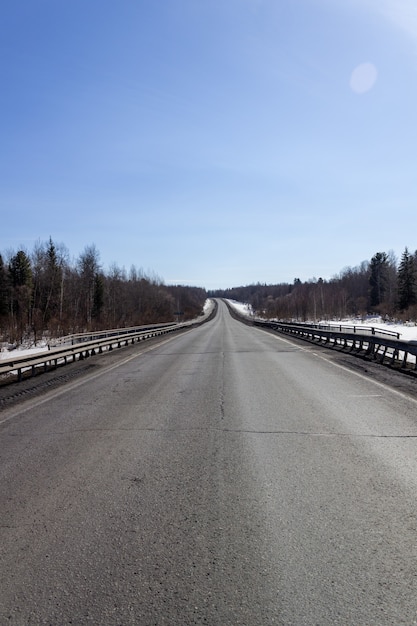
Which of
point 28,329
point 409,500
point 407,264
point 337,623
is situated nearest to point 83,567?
point 337,623

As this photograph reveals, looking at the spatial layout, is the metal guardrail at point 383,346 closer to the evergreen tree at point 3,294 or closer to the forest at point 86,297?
the forest at point 86,297

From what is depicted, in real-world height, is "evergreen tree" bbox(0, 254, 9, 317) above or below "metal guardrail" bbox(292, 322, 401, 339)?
above

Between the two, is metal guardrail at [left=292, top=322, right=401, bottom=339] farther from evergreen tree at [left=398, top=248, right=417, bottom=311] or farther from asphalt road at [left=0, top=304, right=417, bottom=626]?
evergreen tree at [left=398, top=248, right=417, bottom=311]

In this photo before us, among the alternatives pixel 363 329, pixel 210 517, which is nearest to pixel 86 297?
pixel 363 329

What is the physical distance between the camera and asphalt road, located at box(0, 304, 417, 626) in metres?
2.88

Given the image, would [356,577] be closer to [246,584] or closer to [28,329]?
[246,584]

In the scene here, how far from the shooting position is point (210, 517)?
13.5ft

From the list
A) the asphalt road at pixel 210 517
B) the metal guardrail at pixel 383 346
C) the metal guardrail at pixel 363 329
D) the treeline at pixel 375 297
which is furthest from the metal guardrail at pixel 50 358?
the treeline at pixel 375 297

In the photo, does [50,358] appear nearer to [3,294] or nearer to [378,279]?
[3,294]

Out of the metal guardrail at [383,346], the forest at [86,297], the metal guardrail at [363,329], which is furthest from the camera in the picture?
the forest at [86,297]

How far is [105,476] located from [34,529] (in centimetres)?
136

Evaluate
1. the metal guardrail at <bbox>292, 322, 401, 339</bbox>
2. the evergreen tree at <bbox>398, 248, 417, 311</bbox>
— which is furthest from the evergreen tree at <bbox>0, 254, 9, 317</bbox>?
the evergreen tree at <bbox>398, 248, 417, 311</bbox>

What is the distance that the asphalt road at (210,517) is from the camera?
9.45ft

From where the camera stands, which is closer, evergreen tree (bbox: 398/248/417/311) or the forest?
the forest
